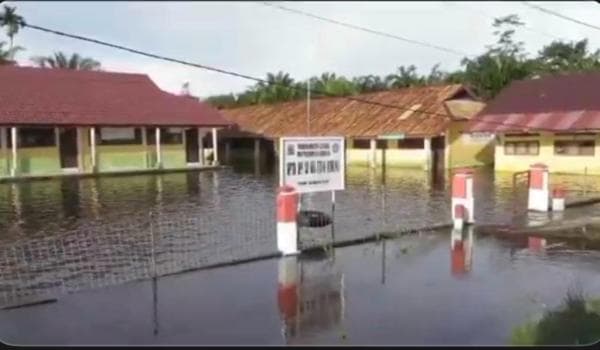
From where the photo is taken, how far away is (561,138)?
2286cm

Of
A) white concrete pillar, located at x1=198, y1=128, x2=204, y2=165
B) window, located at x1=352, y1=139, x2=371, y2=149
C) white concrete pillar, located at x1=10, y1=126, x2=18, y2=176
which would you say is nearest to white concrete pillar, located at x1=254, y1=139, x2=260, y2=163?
white concrete pillar, located at x1=198, y1=128, x2=204, y2=165

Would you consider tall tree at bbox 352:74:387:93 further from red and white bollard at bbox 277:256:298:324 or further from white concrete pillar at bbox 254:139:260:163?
red and white bollard at bbox 277:256:298:324

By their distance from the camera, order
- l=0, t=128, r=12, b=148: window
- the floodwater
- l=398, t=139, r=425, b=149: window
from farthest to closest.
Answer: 1. l=398, t=139, r=425, b=149: window
2. l=0, t=128, r=12, b=148: window
3. the floodwater

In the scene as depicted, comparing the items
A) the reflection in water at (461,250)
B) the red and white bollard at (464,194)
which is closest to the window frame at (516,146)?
the red and white bollard at (464,194)

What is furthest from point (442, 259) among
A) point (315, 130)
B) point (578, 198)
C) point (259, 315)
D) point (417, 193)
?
point (315, 130)

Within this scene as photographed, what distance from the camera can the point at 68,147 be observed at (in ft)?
68.5

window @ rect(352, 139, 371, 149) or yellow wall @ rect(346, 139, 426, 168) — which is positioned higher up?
window @ rect(352, 139, 371, 149)

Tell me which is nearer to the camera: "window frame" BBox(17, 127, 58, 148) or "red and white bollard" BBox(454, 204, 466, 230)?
"red and white bollard" BBox(454, 204, 466, 230)

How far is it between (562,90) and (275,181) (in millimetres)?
8870

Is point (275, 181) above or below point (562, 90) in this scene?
below

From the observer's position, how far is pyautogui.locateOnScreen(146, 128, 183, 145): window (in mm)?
24172

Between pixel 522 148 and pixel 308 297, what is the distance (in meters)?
20.2

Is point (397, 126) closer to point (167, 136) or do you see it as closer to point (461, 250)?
point (167, 136)

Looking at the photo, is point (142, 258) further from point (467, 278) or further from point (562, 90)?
point (562, 90)
